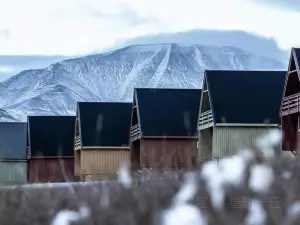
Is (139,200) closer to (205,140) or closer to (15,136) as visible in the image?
(205,140)

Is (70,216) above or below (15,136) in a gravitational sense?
below

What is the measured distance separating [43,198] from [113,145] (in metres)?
42.0

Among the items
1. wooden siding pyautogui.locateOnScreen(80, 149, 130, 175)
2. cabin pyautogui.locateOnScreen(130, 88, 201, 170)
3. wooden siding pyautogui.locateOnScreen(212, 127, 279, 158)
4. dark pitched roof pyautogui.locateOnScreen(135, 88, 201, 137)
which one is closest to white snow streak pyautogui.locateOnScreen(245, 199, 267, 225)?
wooden siding pyautogui.locateOnScreen(212, 127, 279, 158)

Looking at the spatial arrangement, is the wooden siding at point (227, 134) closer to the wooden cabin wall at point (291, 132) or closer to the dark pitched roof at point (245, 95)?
the dark pitched roof at point (245, 95)

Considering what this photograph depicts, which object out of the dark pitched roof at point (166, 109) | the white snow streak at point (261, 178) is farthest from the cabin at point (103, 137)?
the white snow streak at point (261, 178)

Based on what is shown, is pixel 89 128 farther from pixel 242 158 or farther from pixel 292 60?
A: pixel 242 158

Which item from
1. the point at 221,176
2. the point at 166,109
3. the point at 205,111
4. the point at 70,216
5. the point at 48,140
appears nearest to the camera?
the point at 221,176

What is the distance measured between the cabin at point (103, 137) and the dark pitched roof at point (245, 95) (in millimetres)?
10990

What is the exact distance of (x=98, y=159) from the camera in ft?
160

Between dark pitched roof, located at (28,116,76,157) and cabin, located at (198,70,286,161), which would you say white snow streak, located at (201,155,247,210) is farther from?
dark pitched roof, located at (28,116,76,157)

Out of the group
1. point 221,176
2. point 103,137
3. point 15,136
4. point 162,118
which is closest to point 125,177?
point 221,176

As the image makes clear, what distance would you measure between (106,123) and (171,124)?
309 inches

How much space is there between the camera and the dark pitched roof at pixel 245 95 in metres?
37.1

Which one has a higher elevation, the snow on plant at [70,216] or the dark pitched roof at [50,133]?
the dark pitched roof at [50,133]
